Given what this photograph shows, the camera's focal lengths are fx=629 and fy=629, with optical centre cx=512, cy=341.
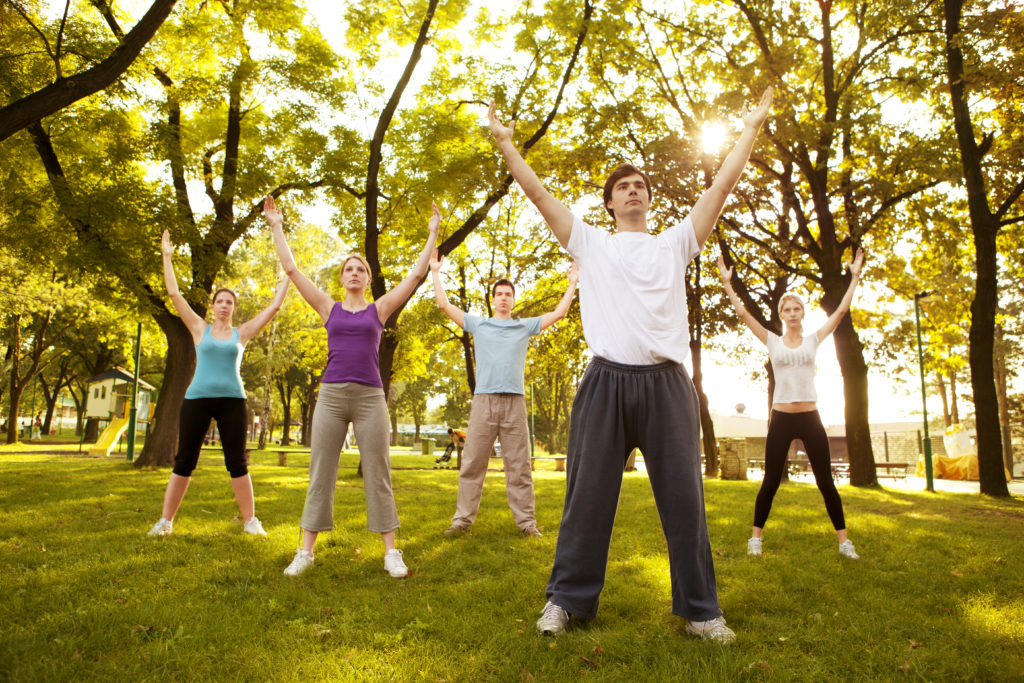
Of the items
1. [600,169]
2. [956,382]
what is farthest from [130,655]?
[956,382]

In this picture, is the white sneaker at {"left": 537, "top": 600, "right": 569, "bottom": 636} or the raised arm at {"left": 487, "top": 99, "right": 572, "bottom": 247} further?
the raised arm at {"left": 487, "top": 99, "right": 572, "bottom": 247}

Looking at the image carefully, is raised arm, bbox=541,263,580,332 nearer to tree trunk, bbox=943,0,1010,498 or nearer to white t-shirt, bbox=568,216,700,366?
white t-shirt, bbox=568,216,700,366

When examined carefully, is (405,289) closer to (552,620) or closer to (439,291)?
(439,291)

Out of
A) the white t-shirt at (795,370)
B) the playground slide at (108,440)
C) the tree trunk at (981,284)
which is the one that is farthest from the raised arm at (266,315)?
the playground slide at (108,440)

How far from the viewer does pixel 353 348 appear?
4816 millimetres

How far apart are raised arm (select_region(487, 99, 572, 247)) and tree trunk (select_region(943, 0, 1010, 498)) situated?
515 inches

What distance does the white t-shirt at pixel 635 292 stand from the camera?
3277mm

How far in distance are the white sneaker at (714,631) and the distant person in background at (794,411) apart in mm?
2436

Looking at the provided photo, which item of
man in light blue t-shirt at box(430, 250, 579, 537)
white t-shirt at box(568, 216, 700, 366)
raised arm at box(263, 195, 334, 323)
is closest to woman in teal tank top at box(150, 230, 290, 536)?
raised arm at box(263, 195, 334, 323)

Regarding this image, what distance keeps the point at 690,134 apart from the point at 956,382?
39.6 m

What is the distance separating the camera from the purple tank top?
4.79 meters

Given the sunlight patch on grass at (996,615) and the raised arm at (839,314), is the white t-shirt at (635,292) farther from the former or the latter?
the raised arm at (839,314)

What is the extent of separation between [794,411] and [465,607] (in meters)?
3.57

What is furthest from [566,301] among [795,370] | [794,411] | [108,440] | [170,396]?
[108,440]
